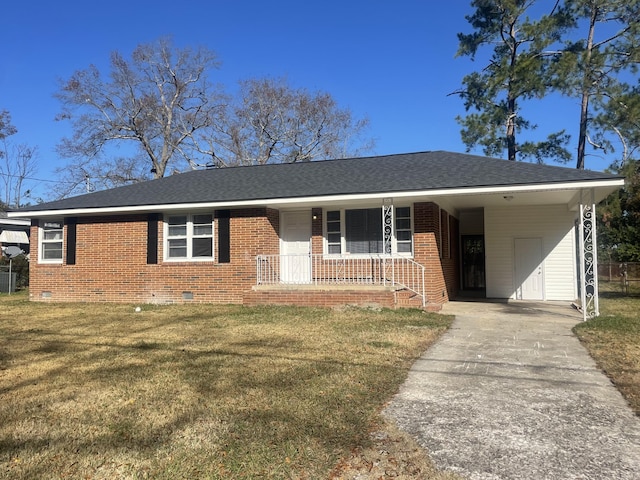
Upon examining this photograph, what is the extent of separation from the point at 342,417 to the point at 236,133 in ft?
101

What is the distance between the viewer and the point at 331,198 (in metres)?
11.9

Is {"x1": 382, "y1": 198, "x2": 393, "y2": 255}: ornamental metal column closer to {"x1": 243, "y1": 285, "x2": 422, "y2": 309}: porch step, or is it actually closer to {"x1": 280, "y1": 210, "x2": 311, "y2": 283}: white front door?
{"x1": 243, "y1": 285, "x2": 422, "y2": 309}: porch step

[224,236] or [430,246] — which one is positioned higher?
[224,236]

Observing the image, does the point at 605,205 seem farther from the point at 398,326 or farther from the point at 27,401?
the point at 27,401

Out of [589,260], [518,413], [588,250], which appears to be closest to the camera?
[518,413]

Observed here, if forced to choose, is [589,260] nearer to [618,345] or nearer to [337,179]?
[618,345]

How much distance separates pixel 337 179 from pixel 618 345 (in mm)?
8073

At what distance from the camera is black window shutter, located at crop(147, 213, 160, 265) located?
13633 millimetres

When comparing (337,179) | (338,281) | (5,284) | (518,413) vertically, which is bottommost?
(518,413)

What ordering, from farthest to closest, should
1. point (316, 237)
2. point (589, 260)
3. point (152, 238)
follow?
point (152, 238), point (316, 237), point (589, 260)

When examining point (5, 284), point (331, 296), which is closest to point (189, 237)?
point (331, 296)

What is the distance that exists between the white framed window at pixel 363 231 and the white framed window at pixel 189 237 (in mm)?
3296

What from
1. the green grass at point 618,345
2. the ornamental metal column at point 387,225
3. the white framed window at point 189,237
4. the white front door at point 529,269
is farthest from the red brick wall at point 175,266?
the green grass at point 618,345

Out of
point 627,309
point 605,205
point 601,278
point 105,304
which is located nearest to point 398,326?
point 627,309
